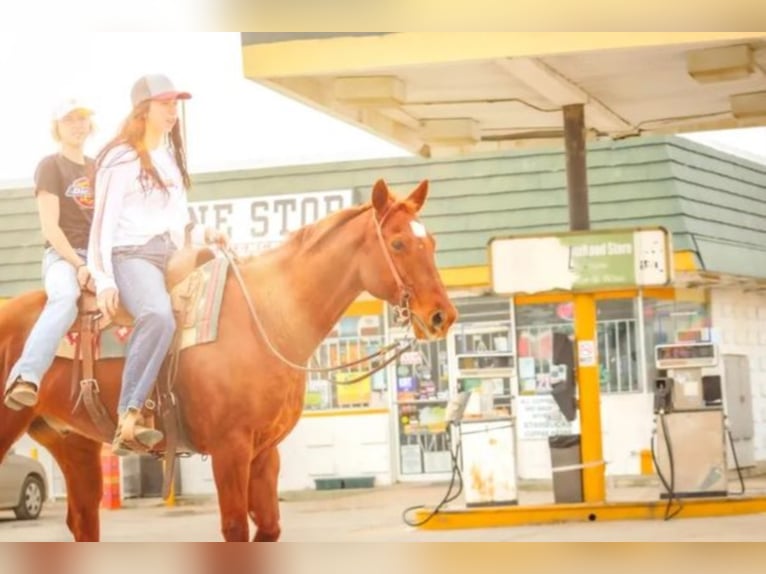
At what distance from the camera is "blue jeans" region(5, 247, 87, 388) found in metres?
7.04

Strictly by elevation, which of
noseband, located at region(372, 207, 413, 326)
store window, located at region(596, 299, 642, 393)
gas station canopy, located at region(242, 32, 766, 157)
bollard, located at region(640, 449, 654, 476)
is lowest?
bollard, located at region(640, 449, 654, 476)

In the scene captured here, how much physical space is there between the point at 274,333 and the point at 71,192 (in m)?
1.30

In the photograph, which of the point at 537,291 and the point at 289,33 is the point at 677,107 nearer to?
the point at 537,291

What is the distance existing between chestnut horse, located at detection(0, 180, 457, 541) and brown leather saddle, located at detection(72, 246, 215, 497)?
4cm

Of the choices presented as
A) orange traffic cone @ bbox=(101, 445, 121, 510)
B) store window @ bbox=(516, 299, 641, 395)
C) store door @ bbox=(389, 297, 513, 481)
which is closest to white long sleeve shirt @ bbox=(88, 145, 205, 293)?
orange traffic cone @ bbox=(101, 445, 121, 510)

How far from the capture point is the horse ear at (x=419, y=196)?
7118mm

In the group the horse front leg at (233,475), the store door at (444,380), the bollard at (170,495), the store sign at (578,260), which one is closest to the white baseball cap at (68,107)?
the bollard at (170,495)

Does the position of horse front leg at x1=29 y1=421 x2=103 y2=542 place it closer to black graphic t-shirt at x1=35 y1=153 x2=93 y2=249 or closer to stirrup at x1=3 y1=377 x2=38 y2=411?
stirrup at x1=3 y1=377 x2=38 y2=411

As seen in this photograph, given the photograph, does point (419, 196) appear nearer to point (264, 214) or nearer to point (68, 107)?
point (264, 214)

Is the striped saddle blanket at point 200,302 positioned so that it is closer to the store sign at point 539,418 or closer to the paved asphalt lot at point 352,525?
the paved asphalt lot at point 352,525

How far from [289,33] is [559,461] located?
281 cm

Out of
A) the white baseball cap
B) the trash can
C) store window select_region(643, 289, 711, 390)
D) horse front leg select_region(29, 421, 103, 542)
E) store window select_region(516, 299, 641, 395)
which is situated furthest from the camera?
A: the trash can

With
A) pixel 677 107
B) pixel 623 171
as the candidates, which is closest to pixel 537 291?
pixel 623 171

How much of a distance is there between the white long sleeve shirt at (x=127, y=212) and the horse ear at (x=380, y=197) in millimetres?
799
